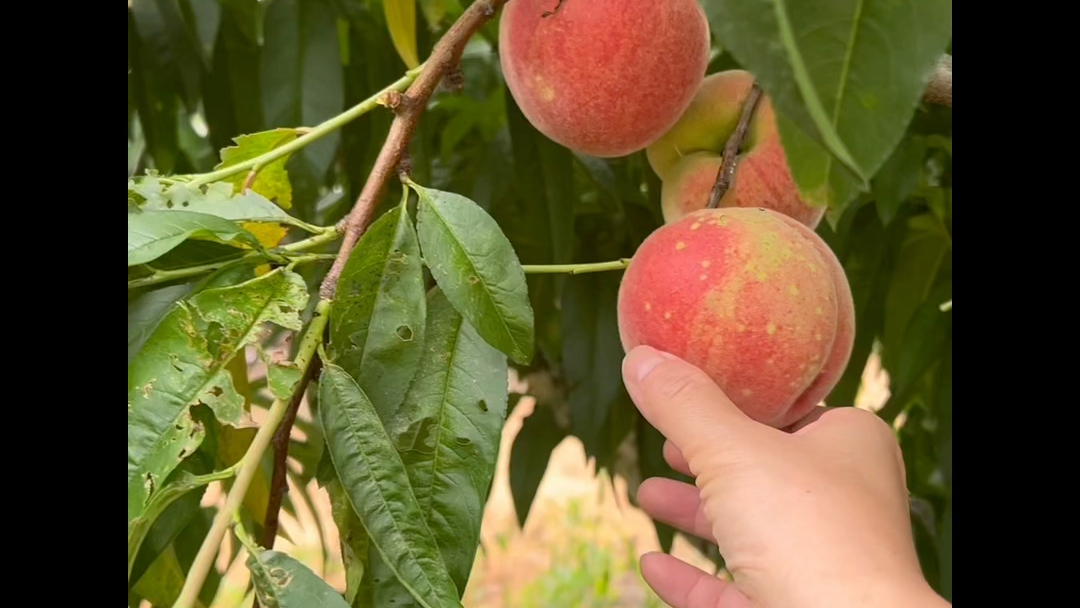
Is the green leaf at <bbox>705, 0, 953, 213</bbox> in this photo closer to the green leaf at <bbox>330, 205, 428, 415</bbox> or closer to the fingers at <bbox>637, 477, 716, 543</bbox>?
the green leaf at <bbox>330, 205, 428, 415</bbox>

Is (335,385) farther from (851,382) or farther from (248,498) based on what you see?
(851,382)

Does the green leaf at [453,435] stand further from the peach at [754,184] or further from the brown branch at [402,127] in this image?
the peach at [754,184]

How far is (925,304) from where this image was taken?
0.94 meters

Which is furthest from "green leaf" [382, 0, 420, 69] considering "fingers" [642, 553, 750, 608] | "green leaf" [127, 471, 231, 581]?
"fingers" [642, 553, 750, 608]

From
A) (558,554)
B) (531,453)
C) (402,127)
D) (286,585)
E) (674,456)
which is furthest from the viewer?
(558,554)

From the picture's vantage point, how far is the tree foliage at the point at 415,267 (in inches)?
11.5

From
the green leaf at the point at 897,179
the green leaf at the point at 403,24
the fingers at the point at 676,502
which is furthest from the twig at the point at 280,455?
the green leaf at the point at 897,179

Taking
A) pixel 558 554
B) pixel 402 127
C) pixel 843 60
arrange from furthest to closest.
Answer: pixel 558 554, pixel 402 127, pixel 843 60

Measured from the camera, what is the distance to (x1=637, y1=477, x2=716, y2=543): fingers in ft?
2.51

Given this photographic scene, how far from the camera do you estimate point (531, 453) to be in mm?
1107

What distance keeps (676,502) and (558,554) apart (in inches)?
79.2

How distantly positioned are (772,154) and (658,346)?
0.52 feet

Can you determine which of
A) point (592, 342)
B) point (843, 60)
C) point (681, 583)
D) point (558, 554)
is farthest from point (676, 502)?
point (558, 554)

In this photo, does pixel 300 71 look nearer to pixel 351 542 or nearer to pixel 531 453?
pixel 351 542
